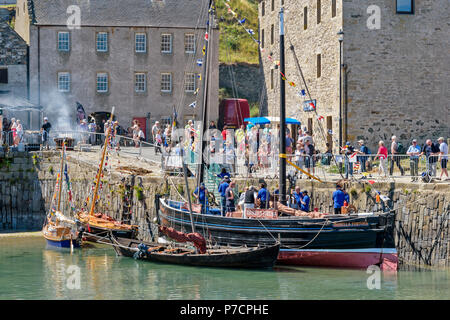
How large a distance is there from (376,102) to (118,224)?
12936mm

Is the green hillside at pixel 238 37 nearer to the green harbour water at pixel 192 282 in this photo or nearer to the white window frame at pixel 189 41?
the white window frame at pixel 189 41

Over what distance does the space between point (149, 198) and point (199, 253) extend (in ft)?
21.9

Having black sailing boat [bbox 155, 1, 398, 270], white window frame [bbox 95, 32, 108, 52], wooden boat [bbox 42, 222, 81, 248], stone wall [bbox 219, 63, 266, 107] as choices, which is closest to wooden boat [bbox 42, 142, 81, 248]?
wooden boat [bbox 42, 222, 81, 248]

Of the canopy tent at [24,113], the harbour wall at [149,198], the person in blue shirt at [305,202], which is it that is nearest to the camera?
the harbour wall at [149,198]

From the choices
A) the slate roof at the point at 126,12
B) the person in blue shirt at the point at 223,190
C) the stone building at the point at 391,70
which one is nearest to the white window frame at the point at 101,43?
the slate roof at the point at 126,12

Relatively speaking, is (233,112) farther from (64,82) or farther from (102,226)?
(102,226)

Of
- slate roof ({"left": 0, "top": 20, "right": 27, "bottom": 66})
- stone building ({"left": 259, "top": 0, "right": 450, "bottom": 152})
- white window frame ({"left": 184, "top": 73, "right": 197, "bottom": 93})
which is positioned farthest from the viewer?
white window frame ({"left": 184, "top": 73, "right": 197, "bottom": 93})

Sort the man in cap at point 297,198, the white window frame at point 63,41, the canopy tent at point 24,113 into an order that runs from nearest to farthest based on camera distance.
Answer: the man in cap at point 297,198 < the canopy tent at point 24,113 < the white window frame at point 63,41

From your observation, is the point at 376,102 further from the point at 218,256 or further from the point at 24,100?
the point at 24,100

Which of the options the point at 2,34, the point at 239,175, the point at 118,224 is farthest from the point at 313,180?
the point at 2,34

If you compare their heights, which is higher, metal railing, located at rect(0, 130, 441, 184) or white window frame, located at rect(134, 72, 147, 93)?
white window frame, located at rect(134, 72, 147, 93)

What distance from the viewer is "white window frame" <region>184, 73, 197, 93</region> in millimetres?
48406

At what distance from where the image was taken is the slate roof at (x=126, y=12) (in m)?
47.4

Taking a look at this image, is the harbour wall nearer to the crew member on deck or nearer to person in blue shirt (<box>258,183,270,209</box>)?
person in blue shirt (<box>258,183,270,209</box>)
